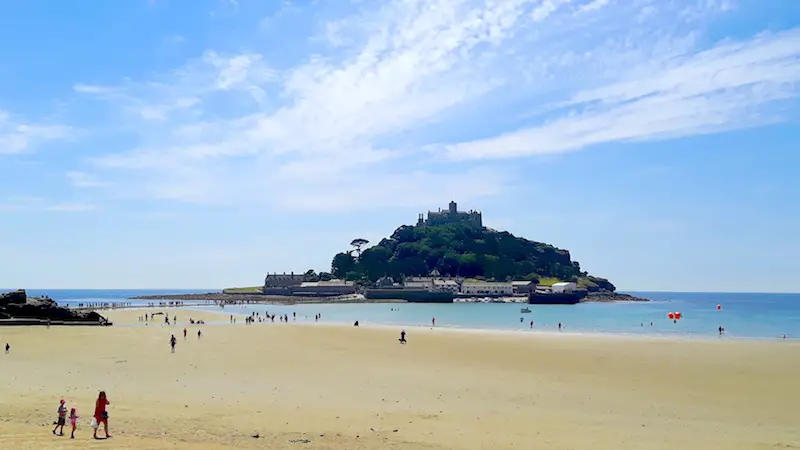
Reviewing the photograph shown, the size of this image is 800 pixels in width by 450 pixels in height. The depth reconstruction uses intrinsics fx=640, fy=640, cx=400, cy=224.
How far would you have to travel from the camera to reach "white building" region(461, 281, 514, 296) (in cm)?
19025

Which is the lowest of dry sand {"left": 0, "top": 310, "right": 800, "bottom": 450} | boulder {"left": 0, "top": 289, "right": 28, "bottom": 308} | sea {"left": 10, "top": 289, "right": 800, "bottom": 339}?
sea {"left": 10, "top": 289, "right": 800, "bottom": 339}

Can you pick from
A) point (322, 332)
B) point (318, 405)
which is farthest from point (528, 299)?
point (318, 405)

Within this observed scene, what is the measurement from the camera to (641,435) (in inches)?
606

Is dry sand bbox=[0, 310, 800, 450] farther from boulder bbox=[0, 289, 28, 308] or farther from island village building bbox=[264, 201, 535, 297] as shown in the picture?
island village building bbox=[264, 201, 535, 297]

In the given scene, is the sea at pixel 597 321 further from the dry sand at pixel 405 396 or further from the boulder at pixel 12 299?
Answer: the boulder at pixel 12 299

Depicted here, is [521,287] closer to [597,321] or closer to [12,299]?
[597,321]

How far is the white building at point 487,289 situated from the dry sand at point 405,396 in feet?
496

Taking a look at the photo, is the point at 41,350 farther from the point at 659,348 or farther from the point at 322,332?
the point at 659,348

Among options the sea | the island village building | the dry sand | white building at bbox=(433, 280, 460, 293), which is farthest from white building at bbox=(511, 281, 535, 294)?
the dry sand

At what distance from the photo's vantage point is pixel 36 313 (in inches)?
2180

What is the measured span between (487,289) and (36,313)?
14890 centimetres

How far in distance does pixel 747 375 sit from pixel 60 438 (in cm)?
2581

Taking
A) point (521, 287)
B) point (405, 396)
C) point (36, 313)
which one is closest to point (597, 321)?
point (36, 313)

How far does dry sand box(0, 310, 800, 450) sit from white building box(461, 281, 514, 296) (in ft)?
496
